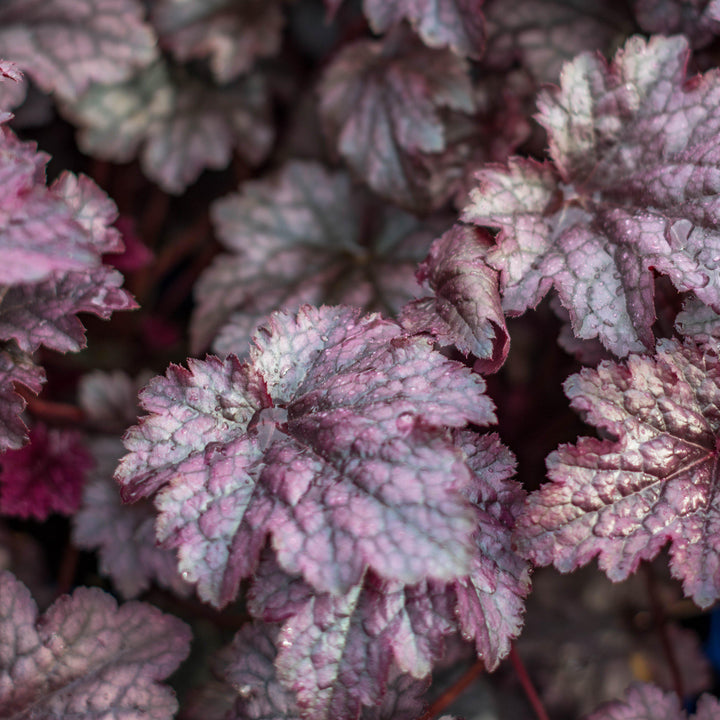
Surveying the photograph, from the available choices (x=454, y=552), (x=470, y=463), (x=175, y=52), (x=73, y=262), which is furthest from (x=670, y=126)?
(x=175, y=52)

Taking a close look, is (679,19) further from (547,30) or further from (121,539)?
(121,539)

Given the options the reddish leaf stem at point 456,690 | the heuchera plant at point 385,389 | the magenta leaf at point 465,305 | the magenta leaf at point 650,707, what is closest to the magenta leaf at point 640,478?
the heuchera plant at point 385,389

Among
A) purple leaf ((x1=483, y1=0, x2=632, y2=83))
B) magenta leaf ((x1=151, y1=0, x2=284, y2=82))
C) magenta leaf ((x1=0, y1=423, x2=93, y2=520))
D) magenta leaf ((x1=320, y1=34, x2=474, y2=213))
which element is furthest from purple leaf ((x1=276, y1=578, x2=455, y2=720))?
magenta leaf ((x1=151, y1=0, x2=284, y2=82))

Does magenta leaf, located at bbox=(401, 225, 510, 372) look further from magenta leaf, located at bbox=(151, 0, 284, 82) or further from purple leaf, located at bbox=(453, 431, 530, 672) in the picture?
magenta leaf, located at bbox=(151, 0, 284, 82)

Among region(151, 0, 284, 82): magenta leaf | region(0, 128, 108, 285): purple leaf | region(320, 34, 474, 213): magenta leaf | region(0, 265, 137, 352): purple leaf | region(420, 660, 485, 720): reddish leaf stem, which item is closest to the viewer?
region(0, 128, 108, 285): purple leaf

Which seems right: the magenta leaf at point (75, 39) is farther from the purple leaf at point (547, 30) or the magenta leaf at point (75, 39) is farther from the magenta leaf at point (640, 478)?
the magenta leaf at point (640, 478)

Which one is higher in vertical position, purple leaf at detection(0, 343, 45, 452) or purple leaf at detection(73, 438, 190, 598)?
purple leaf at detection(0, 343, 45, 452)
